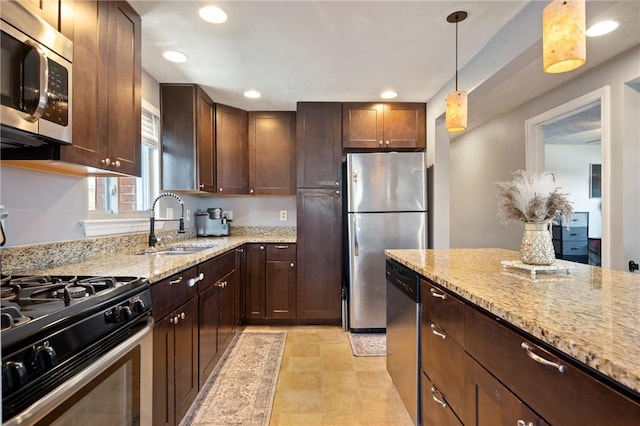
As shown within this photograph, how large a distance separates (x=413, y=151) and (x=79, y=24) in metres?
2.90

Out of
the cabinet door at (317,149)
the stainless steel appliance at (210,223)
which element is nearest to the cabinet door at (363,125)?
the cabinet door at (317,149)

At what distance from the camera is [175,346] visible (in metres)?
1.61

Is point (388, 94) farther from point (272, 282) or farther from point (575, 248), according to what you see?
point (575, 248)

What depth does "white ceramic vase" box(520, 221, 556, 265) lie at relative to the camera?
1.42 metres

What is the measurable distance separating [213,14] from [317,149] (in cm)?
169

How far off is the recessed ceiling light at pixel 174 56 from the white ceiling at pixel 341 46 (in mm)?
42

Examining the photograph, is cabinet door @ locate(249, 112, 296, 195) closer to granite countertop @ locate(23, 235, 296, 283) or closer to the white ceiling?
the white ceiling

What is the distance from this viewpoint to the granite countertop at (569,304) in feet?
2.06

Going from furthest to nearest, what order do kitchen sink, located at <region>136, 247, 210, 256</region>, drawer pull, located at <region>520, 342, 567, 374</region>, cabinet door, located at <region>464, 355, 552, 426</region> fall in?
kitchen sink, located at <region>136, 247, 210, 256</region> < cabinet door, located at <region>464, 355, 552, 426</region> < drawer pull, located at <region>520, 342, 567, 374</region>

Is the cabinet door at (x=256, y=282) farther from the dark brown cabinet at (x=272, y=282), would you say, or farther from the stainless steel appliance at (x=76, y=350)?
the stainless steel appliance at (x=76, y=350)

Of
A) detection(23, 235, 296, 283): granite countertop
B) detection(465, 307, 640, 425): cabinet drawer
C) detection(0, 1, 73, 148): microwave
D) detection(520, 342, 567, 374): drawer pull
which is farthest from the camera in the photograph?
detection(23, 235, 296, 283): granite countertop

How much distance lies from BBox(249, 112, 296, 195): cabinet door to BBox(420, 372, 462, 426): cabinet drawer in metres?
2.45

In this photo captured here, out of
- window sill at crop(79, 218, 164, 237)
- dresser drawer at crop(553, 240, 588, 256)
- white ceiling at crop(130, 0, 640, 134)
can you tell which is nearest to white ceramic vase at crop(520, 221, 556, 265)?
white ceiling at crop(130, 0, 640, 134)

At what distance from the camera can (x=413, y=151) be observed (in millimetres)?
3438
